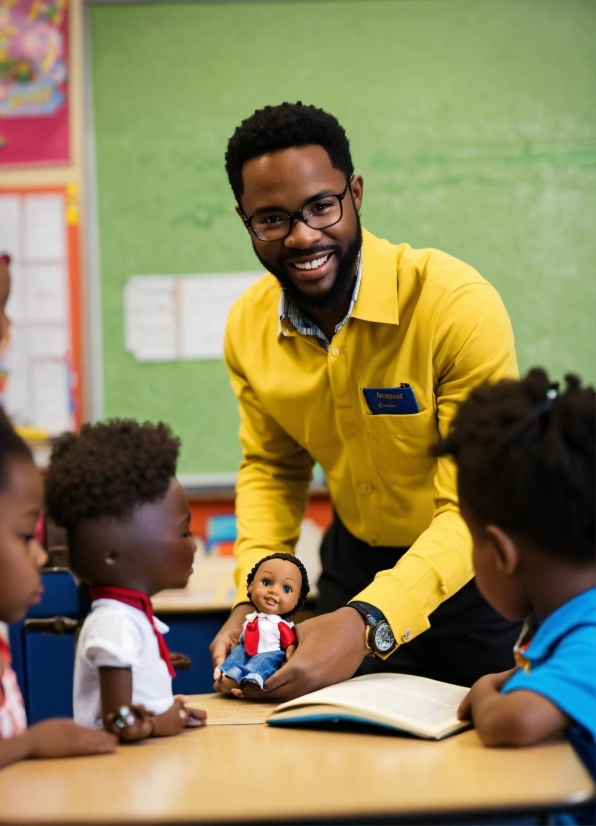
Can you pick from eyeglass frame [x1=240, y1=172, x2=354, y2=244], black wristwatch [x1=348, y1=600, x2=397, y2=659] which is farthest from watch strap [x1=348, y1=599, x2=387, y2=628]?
eyeglass frame [x1=240, y1=172, x2=354, y2=244]

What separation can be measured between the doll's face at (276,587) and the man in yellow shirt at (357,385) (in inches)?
2.6

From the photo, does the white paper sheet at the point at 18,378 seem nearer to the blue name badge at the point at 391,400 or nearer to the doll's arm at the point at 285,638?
the blue name badge at the point at 391,400

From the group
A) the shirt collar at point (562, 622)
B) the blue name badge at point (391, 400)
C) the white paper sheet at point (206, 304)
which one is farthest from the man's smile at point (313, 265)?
the white paper sheet at point (206, 304)

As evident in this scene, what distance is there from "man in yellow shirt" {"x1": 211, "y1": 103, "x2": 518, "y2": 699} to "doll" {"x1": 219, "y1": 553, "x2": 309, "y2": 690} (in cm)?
4

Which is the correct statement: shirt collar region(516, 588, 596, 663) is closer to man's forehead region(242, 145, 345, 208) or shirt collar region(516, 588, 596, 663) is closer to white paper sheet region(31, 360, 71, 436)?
man's forehead region(242, 145, 345, 208)

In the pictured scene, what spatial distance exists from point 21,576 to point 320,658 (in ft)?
1.84

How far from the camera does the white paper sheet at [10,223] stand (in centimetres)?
365

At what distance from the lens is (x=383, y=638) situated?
164cm

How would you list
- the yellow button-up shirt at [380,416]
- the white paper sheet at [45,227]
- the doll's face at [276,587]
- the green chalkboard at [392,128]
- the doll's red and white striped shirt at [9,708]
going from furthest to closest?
the white paper sheet at [45,227] < the green chalkboard at [392,128] < the yellow button-up shirt at [380,416] < the doll's face at [276,587] < the doll's red and white striped shirt at [9,708]

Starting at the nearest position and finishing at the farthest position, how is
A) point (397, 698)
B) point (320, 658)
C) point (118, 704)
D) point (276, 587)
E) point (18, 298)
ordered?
point (118, 704) < point (397, 698) < point (320, 658) < point (276, 587) < point (18, 298)

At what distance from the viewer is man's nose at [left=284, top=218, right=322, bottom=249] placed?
183cm

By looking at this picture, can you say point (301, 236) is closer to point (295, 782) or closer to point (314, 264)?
point (314, 264)

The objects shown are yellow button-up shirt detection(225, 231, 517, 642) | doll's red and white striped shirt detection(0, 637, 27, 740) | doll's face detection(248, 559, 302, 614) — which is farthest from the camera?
yellow button-up shirt detection(225, 231, 517, 642)

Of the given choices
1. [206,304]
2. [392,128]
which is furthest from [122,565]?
[392,128]
